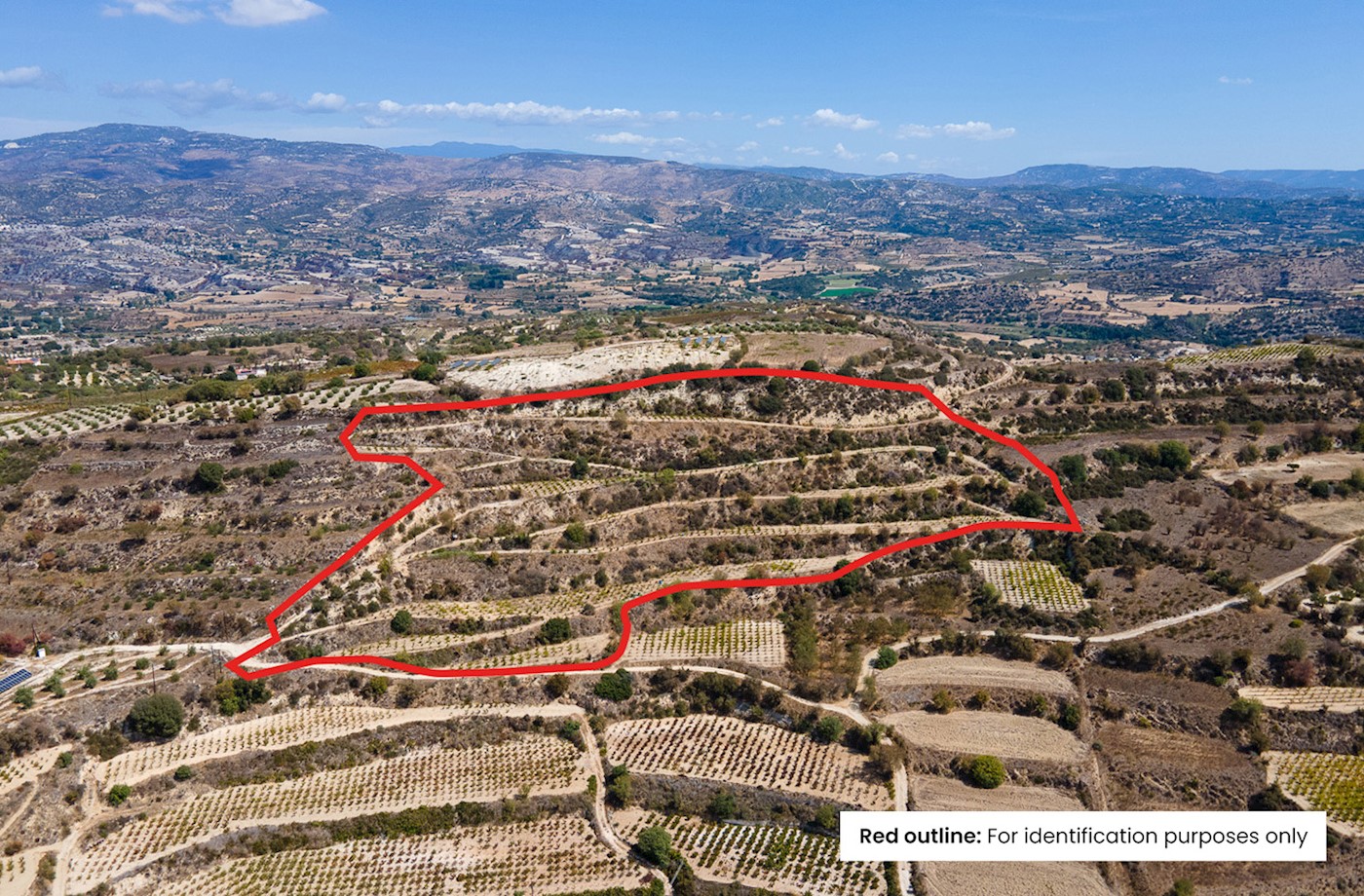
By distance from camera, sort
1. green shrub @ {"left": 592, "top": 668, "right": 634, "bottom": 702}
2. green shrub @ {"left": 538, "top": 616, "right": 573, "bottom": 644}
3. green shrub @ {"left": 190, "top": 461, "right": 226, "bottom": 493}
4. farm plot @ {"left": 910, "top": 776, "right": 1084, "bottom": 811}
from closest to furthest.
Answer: farm plot @ {"left": 910, "top": 776, "right": 1084, "bottom": 811} → green shrub @ {"left": 592, "top": 668, "right": 634, "bottom": 702} → green shrub @ {"left": 538, "top": 616, "right": 573, "bottom": 644} → green shrub @ {"left": 190, "top": 461, "right": 226, "bottom": 493}

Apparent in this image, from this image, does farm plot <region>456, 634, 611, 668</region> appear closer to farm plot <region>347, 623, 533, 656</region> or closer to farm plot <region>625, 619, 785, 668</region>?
farm plot <region>347, 623, 533, 656</region>

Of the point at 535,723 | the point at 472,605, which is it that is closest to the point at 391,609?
the point at 472,605

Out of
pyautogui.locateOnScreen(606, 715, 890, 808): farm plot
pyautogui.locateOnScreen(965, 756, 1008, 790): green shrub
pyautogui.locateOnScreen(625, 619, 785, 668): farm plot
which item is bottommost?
pyautogui.locateOnScreen(606, 715, 890, 808): farm plot

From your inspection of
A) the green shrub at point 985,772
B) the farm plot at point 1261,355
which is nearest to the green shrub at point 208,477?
the green shrub at point 985,772

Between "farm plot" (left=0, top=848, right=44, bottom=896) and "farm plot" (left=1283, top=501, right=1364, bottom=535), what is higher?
"farm plot" (left=1283, top=501, right=1364, bottom=535)

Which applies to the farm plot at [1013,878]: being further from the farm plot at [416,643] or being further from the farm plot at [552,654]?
the farm plot at [416,643]

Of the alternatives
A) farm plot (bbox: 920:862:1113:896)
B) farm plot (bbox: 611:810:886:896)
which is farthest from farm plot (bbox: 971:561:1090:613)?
farm plot (bbox: 611:810:886:896)

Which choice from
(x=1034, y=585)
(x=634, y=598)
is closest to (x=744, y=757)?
(x=634, y=598)
